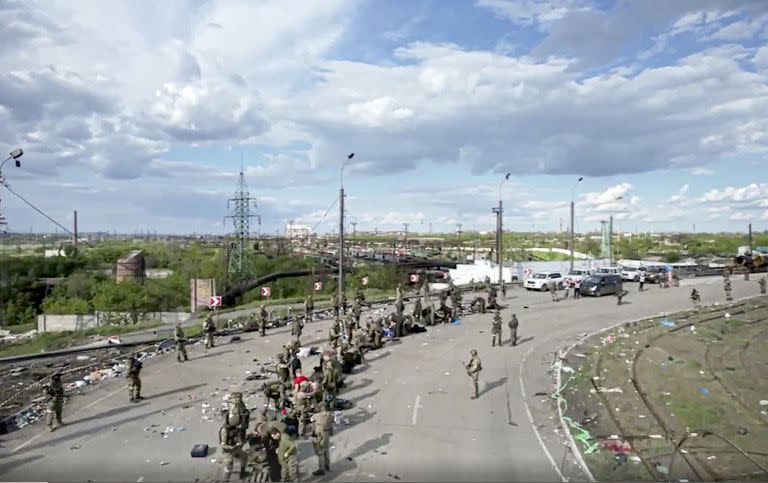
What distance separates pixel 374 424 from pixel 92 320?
38.4 meters

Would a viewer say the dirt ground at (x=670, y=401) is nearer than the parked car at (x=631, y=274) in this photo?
Yes

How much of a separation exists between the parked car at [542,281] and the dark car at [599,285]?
3.06 metres

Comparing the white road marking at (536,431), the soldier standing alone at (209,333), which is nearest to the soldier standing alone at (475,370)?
the white road marking at (536,431)

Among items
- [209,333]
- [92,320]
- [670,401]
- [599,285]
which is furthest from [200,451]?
[92,320]

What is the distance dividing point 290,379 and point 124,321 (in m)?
33.9

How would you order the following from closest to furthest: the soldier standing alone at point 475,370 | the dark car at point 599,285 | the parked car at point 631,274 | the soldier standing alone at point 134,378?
1. the soldier standing alone at point 134,378
2. the soldier standing alone at point 475,370
3. the dark car at point 599,285
4. the parked car at point 631,274

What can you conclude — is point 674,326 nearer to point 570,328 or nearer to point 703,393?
point 570,328

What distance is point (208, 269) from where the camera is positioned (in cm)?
6769

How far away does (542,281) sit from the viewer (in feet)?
137

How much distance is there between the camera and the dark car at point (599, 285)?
125 feet

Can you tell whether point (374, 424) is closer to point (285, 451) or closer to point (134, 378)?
point (285, 451)

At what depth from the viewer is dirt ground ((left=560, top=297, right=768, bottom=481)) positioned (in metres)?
→ 11.5

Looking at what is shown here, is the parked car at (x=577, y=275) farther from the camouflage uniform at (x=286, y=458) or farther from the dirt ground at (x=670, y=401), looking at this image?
the camouflage uniform at (x=286, y=458)

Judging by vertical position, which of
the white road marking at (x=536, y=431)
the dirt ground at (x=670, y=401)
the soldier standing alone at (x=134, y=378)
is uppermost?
the soldier standing alone at (x=134, y=378)
